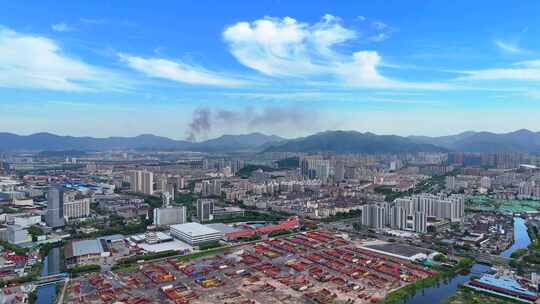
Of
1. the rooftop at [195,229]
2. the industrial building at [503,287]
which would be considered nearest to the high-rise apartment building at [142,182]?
the rooftop at [195,229]

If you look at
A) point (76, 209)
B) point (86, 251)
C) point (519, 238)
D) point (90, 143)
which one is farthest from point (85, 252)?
point (90, 143)

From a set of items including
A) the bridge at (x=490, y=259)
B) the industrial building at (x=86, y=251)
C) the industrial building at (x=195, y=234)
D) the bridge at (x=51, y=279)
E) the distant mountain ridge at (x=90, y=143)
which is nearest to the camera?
the bridge at (x=51, y=279)

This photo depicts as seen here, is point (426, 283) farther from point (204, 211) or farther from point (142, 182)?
point (142, 182)

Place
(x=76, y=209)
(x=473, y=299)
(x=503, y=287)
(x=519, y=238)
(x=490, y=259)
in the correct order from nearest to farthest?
(x=473, y=299)
(x=503, y=287)
(x=490, y=259)
(x=519, y=238)
(x=76, y=209)

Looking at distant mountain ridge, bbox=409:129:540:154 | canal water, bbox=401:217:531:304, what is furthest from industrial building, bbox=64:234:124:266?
distant mountain ridge, bbox=409:129:540:154

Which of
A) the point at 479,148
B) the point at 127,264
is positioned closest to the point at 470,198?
the point at 127,264

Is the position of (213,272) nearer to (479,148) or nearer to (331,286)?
(331,286)

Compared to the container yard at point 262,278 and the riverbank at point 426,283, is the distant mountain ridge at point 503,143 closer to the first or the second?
the riverbank at point 426,283
